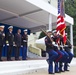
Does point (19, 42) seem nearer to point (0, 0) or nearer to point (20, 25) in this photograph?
point (0, 0)

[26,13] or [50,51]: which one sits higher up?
[26,13]

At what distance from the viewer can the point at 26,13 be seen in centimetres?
1453

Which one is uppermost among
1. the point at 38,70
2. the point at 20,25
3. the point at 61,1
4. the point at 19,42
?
the point at 61,1

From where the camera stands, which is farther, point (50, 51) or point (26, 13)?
point (26, 13)

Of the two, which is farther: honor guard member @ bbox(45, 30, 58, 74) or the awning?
the awning

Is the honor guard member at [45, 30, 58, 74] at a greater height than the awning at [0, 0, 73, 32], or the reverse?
the awning at [0, 0, 73, 32]

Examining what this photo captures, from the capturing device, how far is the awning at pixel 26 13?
12.5 m

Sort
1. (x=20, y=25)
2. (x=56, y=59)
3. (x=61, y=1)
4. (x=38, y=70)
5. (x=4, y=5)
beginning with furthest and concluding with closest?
1. (x=20, y=25)
2. (x=61, y=1)
3. (x=4, y=5)
4. (x=38, y=70)
5. (x=56, y=59)

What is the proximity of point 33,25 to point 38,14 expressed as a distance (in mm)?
3587

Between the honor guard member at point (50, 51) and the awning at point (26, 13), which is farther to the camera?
the awning at point (26, 13)

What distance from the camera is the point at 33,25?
18328 millimetres

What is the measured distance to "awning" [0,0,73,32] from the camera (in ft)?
41.0

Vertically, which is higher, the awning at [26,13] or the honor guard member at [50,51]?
the awning at [26,13]

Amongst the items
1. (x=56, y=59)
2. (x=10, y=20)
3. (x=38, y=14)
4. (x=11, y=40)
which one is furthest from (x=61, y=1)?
(x=56, y=59)
